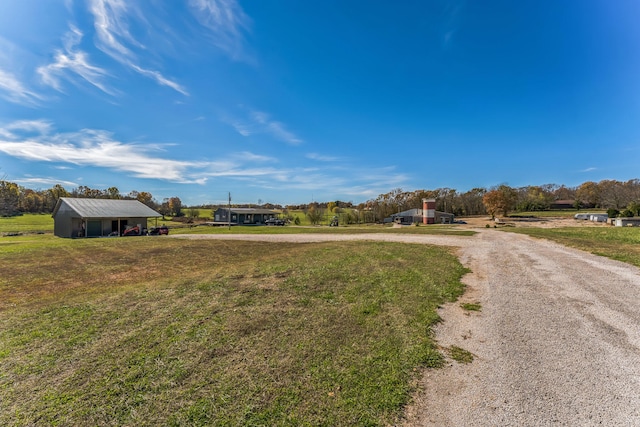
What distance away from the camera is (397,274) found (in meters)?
9.10

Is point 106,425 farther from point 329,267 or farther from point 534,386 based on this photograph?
point 329,267

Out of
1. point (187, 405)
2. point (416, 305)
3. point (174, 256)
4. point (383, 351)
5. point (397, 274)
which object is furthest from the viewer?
point (174, 256)

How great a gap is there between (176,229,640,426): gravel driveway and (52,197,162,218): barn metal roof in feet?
120

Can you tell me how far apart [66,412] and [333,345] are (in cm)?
314

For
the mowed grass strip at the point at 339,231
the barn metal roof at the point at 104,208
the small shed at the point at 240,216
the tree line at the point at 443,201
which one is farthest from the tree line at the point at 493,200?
the barn metal roof at the point at 104,208

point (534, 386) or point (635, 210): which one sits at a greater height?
point (635, 210)

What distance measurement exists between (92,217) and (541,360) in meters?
38.1

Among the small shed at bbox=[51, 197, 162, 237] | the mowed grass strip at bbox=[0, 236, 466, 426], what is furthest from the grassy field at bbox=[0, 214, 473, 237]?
the mowed grass strip at bbox=[0, 236, 466, 426]

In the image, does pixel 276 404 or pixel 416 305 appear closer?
pixel 276 404

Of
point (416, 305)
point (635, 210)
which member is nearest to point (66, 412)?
point (416, 305)

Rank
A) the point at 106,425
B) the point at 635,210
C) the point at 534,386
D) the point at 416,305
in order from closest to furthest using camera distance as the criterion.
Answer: the point at 106,425 < the point at 534,386 < the point at 416,305 < the point at 635,210

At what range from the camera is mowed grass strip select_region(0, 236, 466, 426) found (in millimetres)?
2820

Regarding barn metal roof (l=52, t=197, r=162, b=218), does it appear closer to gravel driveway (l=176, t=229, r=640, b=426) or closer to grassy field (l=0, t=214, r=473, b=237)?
grassy field (l=0, t=214, r=473, b=237)

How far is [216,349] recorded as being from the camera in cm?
411
